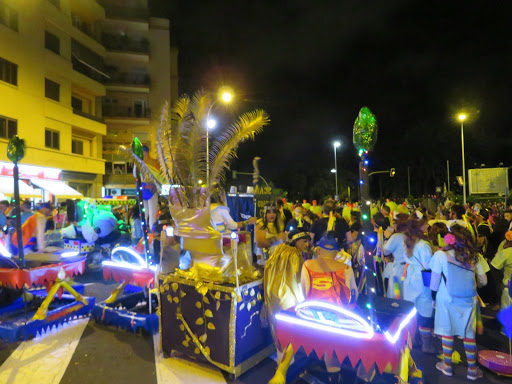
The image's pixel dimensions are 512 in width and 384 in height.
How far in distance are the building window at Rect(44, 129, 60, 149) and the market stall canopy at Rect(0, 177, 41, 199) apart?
4.06 metres

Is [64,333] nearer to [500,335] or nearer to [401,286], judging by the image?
[401,286]

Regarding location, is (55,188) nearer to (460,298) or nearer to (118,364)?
(118,364)

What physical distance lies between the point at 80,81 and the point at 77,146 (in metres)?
4.90

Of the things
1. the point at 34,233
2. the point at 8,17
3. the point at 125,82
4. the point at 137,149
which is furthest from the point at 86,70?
the point at 137,149

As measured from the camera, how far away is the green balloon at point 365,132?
3.62 metres

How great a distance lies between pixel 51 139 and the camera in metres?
23.3

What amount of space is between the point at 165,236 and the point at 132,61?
34271mm

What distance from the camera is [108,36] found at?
34312 millimetres

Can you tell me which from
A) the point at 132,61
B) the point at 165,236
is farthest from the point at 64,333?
the point at 132,61

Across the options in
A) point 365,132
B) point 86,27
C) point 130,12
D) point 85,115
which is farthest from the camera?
point 130,12

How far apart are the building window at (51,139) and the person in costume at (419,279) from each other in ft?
77.4

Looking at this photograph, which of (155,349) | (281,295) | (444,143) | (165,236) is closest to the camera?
(281,295)

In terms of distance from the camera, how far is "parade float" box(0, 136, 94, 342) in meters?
5.51

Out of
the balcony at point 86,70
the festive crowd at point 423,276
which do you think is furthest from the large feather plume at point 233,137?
the balcony at point 86,70
